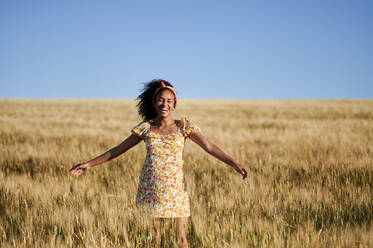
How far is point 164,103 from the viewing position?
7.79ft

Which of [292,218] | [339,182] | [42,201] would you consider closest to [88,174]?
[42,201]

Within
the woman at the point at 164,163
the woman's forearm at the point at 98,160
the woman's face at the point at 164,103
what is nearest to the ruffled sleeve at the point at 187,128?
the woman at the point at 164,163

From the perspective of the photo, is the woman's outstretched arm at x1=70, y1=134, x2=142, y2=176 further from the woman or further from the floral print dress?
the floral print dress

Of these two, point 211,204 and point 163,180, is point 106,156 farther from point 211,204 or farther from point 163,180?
point 211,204

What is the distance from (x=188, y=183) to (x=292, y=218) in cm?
122

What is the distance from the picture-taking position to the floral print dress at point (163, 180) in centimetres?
219

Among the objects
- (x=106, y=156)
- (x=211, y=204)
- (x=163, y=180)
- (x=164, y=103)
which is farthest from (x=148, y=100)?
(x=211, y=204)

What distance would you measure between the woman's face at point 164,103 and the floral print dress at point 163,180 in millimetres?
154

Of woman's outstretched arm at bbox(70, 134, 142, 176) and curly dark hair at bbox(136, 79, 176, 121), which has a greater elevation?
curly dark hair at bbox(136, 79, 176, 121)

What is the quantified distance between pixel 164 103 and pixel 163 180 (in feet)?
1.75

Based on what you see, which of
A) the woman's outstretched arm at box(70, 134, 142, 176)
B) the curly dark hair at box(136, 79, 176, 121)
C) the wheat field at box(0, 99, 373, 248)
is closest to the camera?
the wheat field at box(0, 99, 373, 248)

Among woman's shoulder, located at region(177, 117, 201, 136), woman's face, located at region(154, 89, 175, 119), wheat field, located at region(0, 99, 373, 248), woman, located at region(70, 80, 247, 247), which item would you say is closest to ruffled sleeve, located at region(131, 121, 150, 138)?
woman, located at region(70, 80, 247, 247)

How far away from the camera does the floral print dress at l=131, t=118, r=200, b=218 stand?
2.19m

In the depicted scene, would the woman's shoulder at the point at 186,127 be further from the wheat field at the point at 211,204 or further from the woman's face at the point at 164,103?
the wheat field at the point at 211,204
